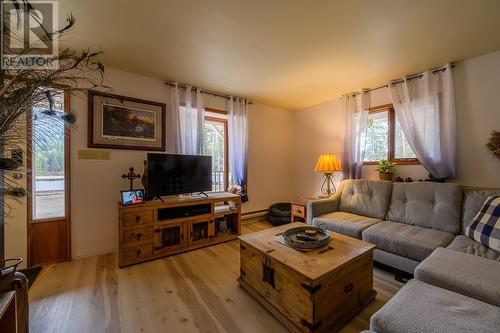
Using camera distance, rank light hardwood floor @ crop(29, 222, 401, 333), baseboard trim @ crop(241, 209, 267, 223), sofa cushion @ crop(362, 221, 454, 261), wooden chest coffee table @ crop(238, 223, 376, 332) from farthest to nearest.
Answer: baseboard trim @ crop(241, 209, 267, 223) < sofa cushion @ crop(362, 221, 454, 261) < light hardwood floor @ crop(29, 222, 401, 333) < wooden chest coffee table @ crop(238, 223, 376, 332)

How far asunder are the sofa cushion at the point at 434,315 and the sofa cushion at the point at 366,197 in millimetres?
1646

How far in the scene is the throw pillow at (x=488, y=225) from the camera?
1656 millimetres

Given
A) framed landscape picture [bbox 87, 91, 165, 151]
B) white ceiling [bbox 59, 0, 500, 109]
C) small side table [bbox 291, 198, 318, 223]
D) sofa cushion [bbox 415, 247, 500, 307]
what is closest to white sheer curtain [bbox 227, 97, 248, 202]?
white ceiling [bbox 59, 0, 500, 109]

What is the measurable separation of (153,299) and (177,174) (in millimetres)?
1407

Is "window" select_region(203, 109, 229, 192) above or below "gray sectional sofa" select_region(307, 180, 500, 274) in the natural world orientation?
above

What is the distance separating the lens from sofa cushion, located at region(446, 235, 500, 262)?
1.58 metres

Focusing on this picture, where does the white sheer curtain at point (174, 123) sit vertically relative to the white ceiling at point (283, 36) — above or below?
below

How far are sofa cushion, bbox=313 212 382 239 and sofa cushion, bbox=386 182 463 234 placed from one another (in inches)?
12.3

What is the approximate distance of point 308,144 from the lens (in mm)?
4125

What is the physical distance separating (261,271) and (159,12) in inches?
86.4

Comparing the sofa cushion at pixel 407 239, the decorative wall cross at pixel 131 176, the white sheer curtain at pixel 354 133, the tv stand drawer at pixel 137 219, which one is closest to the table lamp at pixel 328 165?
the white sheer curtain at pixel 354 133

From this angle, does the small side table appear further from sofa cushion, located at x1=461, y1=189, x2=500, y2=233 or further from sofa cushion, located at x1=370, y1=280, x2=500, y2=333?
sofa cushion, located at x1=370, y1=280, x2=500, y2=333

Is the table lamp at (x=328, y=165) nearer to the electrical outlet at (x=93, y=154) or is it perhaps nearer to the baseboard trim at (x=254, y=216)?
the baseboard trim at (x=254, y=216)

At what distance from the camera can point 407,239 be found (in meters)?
1.90
